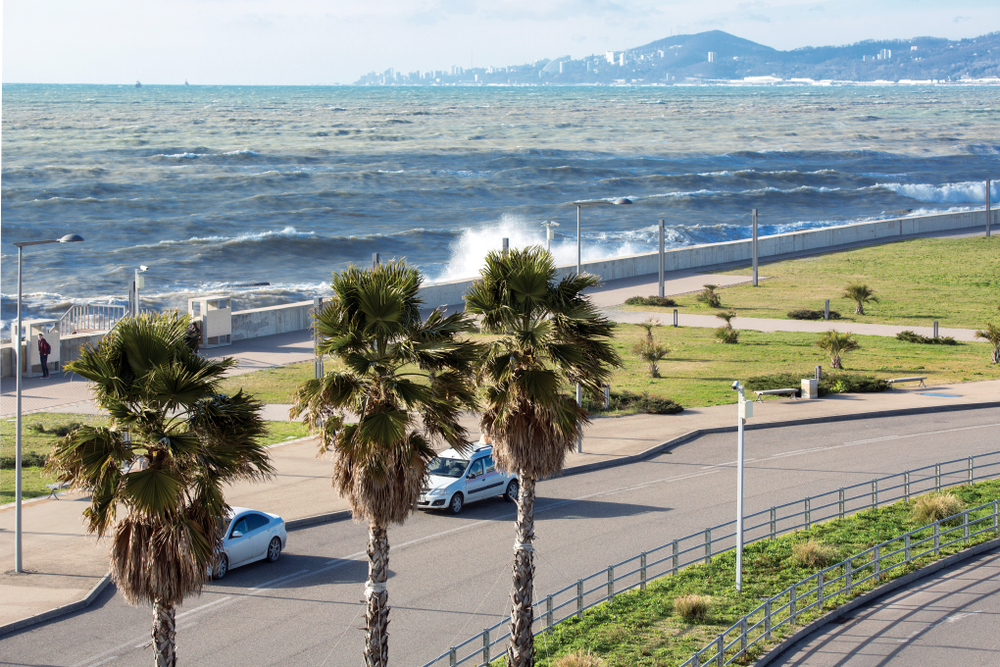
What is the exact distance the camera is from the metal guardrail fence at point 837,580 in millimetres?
17109

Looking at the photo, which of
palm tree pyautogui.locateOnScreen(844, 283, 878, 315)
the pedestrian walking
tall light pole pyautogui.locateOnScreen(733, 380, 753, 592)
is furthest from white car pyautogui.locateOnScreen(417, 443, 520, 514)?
palm tree pyautogui.locateOnScreen(844, 283, 878, 315)

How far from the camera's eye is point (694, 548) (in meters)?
19.9

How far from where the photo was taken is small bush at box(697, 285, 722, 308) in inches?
2122

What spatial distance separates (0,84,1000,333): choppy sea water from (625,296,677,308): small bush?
17.3 m

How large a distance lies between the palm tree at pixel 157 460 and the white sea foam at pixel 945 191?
393 feet

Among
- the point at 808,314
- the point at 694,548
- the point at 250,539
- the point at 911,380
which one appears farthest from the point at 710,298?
the point at 250,539

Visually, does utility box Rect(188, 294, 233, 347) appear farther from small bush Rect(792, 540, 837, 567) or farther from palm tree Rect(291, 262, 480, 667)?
palm tree Rect(291, 262, 480, 667)

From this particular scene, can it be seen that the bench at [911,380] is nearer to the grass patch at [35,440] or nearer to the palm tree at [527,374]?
the grass patch at [35,440]

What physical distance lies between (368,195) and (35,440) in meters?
85.8

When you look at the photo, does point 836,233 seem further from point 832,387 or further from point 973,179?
point 973,179

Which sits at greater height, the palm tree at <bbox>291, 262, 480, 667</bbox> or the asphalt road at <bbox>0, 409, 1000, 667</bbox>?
the palm tree at <bbox>291, 262, 480, 667</bbox>

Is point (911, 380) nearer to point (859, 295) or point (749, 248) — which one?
point (859, 295)

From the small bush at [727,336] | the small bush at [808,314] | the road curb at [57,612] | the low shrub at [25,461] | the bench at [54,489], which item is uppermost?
the small bush at [808,314]

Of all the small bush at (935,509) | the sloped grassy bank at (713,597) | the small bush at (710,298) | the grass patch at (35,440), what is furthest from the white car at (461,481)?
the small bush at (710,298)
